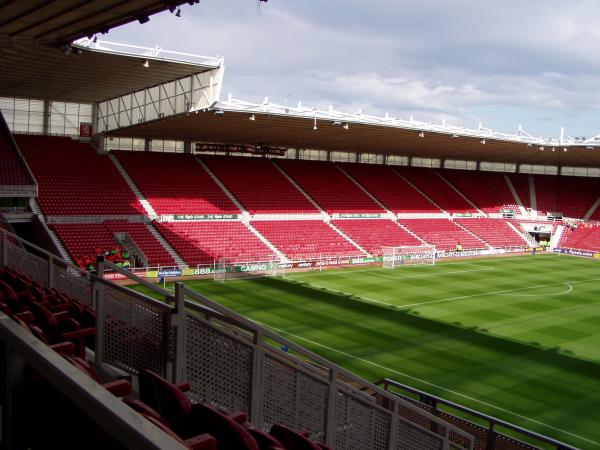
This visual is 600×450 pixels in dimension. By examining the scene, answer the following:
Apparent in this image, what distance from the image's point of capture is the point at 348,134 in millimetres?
40281

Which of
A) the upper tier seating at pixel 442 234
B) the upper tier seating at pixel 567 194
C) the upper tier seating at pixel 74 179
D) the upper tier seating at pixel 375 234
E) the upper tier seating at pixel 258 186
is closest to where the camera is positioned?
the upper tier seating at pixel 74 179

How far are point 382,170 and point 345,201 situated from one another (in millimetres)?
9123

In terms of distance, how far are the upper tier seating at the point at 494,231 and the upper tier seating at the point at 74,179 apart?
1183 inches

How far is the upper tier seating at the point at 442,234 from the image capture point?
46750 millimetres

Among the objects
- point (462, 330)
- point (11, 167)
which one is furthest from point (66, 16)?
point (11, 167)

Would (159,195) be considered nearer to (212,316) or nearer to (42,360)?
(212,316)

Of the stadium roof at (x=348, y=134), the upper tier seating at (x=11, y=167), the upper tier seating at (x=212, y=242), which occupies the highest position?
the stadium roof at (x=348, y=134)

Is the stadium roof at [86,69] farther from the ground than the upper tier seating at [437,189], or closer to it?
farther from the ground

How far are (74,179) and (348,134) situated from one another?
18.1 meters

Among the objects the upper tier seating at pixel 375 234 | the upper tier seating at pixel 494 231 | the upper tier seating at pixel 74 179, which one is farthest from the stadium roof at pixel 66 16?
the upper tier seating at pixel 494 231

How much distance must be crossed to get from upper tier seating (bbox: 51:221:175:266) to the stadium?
0.14 metres

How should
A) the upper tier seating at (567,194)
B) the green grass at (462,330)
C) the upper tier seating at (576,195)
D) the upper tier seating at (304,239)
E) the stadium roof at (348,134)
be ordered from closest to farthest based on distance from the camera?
the green grass at (462,330) → the stadium roof at (348,134) → the upper tier seating at (304,239) → the upper tier seating at (576,195) → the upper tier seating at (567,194)

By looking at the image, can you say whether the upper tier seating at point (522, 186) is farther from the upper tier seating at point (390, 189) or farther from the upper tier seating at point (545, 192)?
the upper tier seating at point (390, 189)

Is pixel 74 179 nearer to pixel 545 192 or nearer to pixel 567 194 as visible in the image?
pixel 545 192
